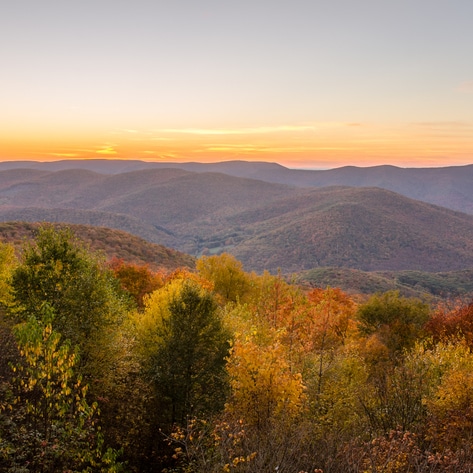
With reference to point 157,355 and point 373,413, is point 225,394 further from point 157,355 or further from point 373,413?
point 373,413

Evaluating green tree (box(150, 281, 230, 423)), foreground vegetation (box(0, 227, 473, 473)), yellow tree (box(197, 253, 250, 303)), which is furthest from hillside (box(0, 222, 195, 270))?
green tree (box(150, 281, 230, 423))

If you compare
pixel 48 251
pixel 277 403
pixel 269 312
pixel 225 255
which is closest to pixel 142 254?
pixel 225 255

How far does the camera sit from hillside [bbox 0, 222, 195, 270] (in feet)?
291

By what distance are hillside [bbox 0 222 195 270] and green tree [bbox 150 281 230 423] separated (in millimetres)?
66880

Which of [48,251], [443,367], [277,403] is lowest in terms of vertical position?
[443,367]

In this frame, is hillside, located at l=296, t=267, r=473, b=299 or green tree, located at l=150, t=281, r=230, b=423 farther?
hillside, located at l=296, t=267, r=473, b=299

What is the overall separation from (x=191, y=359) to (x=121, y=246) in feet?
280

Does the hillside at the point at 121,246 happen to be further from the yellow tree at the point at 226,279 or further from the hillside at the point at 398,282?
the hillside at the point at 398,282

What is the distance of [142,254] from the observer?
10169 centimetres

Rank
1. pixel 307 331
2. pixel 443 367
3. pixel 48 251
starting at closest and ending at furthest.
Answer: pixel 48 251 < pixel 443 367 < pixel 307 331

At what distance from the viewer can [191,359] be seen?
2055cm

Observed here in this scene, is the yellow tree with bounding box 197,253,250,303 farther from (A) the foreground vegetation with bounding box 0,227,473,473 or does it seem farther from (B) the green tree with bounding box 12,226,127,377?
(B) the green tree with bounding box 12,226,127,377

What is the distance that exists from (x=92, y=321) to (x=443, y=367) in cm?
2224

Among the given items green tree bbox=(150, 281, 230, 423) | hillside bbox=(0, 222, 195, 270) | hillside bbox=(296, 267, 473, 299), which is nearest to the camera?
green tree bbox=(150, 281, 230, 423)
